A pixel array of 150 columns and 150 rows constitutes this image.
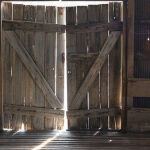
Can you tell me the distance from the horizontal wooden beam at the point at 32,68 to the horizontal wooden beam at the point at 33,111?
0.14 m

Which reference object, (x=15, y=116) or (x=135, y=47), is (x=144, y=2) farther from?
(x=15, y=116)

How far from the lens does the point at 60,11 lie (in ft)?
18.1

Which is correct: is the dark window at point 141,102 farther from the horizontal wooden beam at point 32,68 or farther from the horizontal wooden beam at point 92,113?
the horizontal wooden beam at point 32,68

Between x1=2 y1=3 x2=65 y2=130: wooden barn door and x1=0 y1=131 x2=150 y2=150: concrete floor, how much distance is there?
1.25ft

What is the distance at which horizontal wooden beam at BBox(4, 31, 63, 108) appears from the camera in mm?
5539

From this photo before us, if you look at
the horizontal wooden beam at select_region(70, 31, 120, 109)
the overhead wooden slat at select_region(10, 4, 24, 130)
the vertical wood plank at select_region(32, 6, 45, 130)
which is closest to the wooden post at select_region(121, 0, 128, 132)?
the horizontal wooden beam at select_region(70, 31, 120, 109)

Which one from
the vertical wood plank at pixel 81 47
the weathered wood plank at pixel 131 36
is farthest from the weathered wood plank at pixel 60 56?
the weathered wood plank at pixel 131 36

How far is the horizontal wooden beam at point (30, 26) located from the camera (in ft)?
18.0

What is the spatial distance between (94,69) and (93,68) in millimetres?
31

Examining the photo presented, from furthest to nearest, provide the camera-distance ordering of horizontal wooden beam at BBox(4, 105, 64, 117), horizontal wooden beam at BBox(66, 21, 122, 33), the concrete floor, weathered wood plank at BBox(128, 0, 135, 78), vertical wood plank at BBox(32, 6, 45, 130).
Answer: horizontal wooden beam at BBox(4, 105, 64, 117) < vertical wood plank at BBox(32, 6, 45, 130) < horizontal wooden beam at BBox(66, 21, 122, 33) < weathered wood plank at BBox(128, 0, 135, 78) < the concrete floor

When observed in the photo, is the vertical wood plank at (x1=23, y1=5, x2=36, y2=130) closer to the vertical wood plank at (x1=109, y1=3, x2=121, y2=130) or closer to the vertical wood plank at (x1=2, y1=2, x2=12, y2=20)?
the vertical wood plank at (x1=2, y1=2, x2=12, y2=20)

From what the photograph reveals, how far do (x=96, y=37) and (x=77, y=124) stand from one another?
6.66 feet

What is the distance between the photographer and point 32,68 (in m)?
5.58

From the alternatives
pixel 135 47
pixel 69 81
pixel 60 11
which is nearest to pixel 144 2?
pixel 135 47
